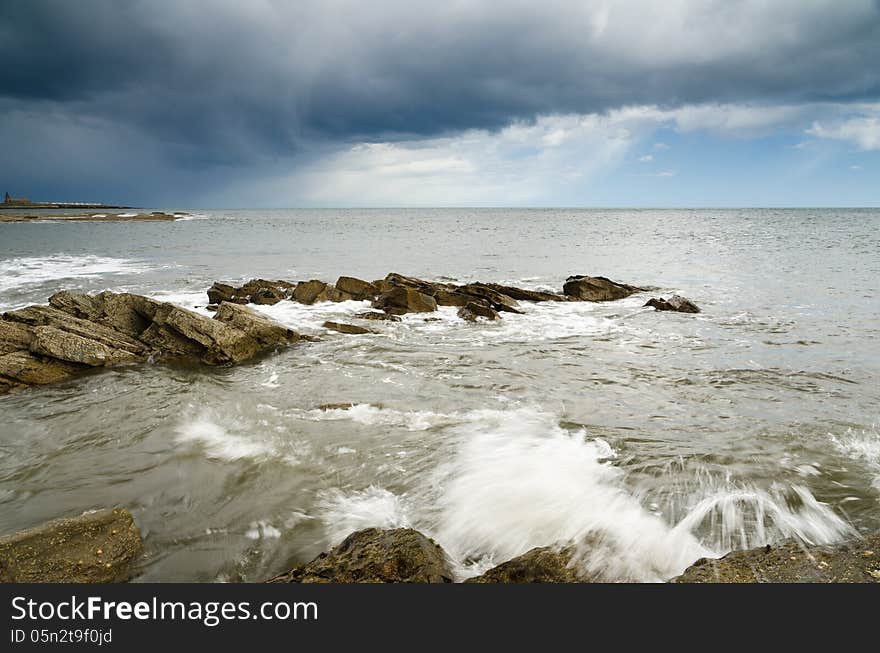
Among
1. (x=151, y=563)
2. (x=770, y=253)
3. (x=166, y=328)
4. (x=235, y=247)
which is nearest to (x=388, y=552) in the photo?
(x=151, y=563)

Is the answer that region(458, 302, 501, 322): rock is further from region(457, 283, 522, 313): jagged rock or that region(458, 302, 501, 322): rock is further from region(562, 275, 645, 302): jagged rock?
region(562, 275, 645, 302): jagged rock

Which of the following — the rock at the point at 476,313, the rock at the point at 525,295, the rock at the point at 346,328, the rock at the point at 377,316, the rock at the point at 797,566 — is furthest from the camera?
the rock at the point at 525,295

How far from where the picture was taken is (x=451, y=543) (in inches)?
221

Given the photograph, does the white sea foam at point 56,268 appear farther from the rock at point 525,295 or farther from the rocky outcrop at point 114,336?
the rock at point 525,295

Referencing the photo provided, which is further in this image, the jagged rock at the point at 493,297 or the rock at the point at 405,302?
the jagged rock at the point at 493,297

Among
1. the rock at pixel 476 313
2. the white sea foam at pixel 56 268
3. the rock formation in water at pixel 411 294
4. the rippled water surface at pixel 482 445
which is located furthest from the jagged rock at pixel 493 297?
the white sea foam at pixel 56 268

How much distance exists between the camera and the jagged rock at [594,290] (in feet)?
71.2

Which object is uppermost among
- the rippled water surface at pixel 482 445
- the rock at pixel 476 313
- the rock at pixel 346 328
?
the rock at pixel 476 313

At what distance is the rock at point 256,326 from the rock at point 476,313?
20.3ft

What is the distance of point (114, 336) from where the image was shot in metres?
13.0

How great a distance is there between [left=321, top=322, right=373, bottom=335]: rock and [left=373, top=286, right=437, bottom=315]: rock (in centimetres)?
270

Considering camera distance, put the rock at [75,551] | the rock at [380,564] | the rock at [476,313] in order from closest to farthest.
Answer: the rock at [380,564]
the rock at [75,551]
the rock at [476,313]

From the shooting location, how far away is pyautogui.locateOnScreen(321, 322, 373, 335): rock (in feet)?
50.9

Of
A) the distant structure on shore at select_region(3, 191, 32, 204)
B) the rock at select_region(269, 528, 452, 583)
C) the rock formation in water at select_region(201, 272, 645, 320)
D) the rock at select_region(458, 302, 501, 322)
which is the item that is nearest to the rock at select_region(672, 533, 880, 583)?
the rock at select_region(269, 528, 452, 583)
